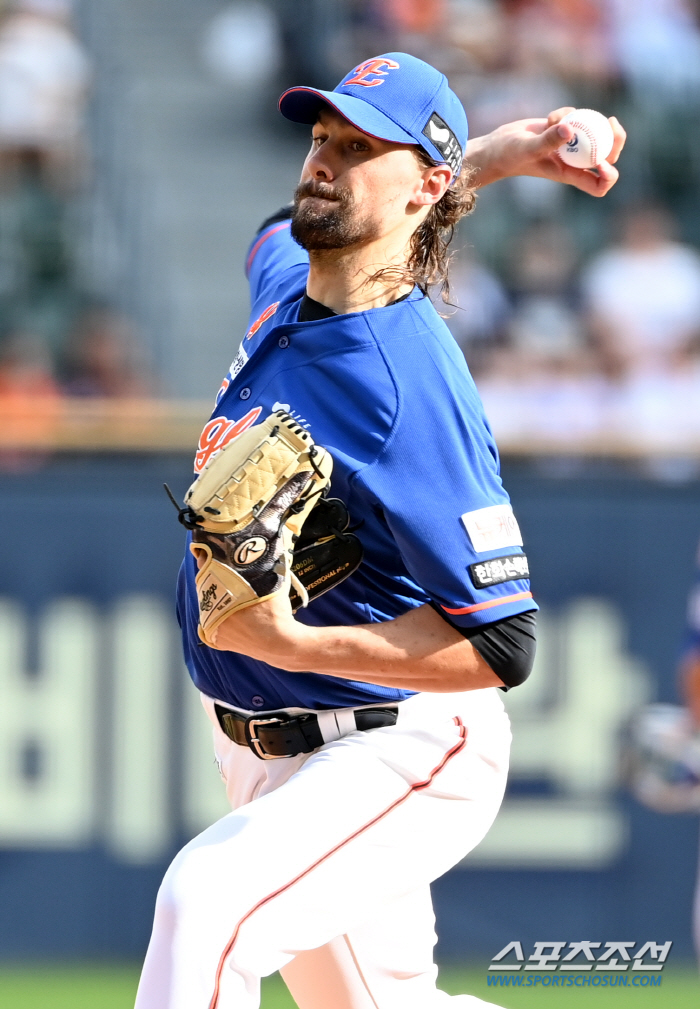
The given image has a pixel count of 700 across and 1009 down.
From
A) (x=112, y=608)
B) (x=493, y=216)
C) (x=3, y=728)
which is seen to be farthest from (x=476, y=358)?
(x=3, y=728)

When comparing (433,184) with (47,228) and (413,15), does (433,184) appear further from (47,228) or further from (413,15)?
(413,15)

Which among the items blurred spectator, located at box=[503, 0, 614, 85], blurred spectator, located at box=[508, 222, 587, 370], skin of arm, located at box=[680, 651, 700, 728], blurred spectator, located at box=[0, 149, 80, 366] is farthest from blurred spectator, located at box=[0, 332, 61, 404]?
blurred spectator, located at box=[503, 0, 614, 85]

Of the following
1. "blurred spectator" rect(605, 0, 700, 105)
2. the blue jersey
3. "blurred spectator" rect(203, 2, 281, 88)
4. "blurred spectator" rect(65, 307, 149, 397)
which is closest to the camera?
the blue jersey

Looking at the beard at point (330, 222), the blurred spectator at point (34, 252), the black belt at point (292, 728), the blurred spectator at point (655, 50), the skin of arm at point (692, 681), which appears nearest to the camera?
the beard at point (330, 222)

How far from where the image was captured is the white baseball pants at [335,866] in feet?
8.52

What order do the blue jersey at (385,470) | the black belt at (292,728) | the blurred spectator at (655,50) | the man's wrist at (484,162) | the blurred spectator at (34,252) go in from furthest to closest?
1. the blurred spectator at (655,50)
2. the blurred spectator at (34,252)
3. the man's wrist at (484,162)
4. the black belt at (292,728)
5. the blue jersey at (385,470)

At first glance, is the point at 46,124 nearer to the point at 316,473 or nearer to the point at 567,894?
the point at 567,894

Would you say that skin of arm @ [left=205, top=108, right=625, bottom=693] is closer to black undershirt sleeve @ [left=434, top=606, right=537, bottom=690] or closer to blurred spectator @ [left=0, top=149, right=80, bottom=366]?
black undershirt sleeve @ [left=434, top=606, right=537, bottom=690]

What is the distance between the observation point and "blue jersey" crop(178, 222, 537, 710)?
2.70m

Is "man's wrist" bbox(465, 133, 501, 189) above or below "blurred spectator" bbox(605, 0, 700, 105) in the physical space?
below

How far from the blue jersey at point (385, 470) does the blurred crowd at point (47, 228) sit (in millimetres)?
3980

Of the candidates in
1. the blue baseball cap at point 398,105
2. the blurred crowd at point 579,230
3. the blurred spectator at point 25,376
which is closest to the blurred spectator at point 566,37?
the blurred crowd at point 579,230

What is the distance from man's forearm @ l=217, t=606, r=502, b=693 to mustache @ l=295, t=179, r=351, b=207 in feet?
2.50

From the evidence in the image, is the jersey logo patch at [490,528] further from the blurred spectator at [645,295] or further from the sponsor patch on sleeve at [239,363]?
the blurred spectator at [645,295]
